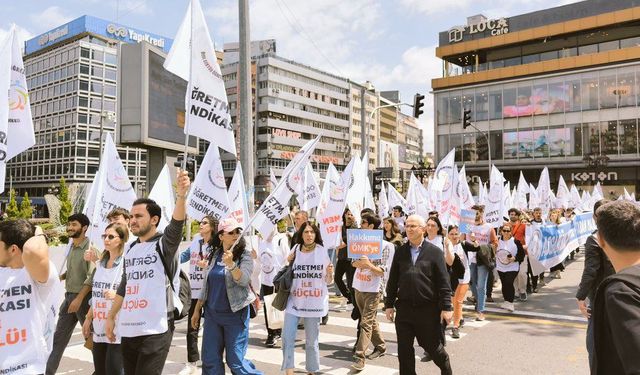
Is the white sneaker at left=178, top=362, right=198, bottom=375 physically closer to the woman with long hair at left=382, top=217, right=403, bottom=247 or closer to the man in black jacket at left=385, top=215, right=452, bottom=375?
the man in black jacket at left=385, top=215, right=452, bottom=375

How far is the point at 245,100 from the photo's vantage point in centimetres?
976

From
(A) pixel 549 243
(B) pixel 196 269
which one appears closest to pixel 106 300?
(B) pixel 196 269

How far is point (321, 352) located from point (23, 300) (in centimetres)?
451

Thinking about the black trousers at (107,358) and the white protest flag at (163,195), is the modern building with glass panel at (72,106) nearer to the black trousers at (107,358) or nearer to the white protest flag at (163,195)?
the white protest flag at (163,195)

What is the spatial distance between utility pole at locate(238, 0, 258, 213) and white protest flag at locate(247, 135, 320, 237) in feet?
10.7

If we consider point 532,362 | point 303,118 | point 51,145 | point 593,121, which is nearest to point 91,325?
point 532,362

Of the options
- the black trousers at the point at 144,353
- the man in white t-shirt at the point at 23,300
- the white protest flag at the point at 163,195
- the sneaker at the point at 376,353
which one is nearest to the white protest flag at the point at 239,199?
the white protest flag at the point at 163,195

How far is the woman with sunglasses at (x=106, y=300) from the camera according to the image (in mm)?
4637

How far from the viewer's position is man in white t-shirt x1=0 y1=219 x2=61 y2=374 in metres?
3.21

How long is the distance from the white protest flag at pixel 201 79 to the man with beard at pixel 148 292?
126 centimetres

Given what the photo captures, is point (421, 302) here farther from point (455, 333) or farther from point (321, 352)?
point (455, 333)

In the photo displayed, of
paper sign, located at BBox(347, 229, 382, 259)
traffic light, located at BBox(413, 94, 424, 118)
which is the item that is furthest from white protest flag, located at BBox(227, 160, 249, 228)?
traffic light, located at BBox(413, 94, 424, 118)

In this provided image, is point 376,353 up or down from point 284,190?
down

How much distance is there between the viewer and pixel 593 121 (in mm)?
45594
